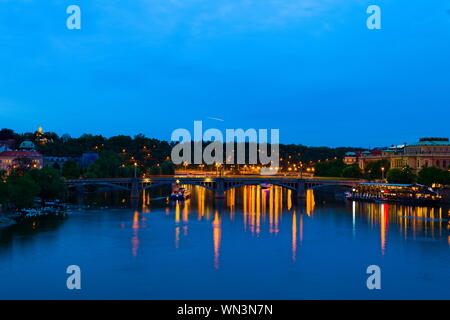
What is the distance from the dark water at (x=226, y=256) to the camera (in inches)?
879

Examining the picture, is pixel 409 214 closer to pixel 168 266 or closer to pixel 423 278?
pixel 423 278

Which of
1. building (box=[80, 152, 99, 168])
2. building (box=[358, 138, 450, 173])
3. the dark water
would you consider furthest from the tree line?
building (box=[80, 152, 99, 168])

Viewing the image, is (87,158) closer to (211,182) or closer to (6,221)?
(211,182)

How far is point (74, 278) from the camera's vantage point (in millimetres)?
23547

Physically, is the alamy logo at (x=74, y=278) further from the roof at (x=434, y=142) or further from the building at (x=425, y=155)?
the roof at (x=434, y=142)

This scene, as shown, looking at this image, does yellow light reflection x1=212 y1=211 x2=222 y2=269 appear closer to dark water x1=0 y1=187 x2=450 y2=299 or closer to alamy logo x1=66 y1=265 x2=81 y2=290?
dark water x1=0 y1=187 x2=450 y2=299

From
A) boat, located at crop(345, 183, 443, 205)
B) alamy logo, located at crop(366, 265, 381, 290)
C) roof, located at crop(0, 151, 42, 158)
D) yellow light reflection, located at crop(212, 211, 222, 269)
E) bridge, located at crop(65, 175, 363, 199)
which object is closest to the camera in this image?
alamy logo, located at crop(366, 265, 381, 290)

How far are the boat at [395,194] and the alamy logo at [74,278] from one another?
44639mm

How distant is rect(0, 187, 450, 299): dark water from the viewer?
22.3 meters

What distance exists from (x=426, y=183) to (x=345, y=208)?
17193 mm

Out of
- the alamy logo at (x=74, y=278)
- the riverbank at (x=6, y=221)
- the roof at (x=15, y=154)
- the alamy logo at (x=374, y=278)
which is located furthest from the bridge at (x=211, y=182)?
the alamy logo at (x=374, y=278)

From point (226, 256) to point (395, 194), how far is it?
41.3m

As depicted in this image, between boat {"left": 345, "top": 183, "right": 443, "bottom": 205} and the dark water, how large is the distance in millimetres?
13420
